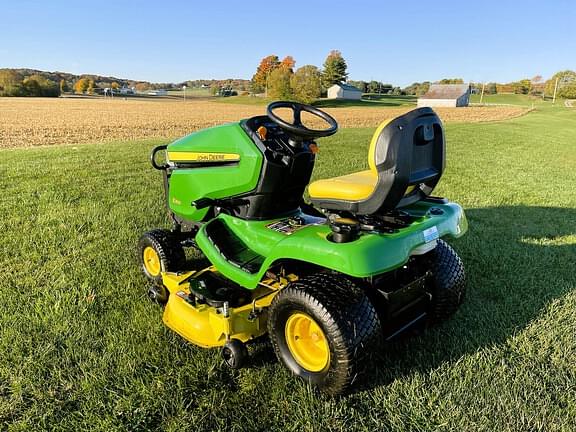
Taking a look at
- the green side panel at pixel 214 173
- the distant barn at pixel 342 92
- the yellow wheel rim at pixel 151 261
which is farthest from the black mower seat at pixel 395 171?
the distant barn at pixel 342 92

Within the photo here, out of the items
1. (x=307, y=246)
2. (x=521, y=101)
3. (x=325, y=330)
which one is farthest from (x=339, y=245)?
(x=521, y=101)

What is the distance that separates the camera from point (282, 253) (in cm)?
247

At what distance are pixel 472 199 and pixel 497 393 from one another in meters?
5.11

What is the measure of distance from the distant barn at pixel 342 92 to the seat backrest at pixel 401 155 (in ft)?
292

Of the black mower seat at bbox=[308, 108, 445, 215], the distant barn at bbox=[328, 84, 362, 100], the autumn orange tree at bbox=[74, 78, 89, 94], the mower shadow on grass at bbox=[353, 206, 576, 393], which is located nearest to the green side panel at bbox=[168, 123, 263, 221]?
the black mower seat at bbox=[308, 108, 445, 215]

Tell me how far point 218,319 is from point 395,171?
1.35m

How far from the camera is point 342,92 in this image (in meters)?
88.6

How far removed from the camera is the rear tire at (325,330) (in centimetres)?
220

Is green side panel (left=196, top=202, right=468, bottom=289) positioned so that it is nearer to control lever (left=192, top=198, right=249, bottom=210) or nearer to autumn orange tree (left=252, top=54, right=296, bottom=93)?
control lever (left=192, top=198, right=249, bottom=210)

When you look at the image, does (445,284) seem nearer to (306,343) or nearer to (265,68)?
(306,343)

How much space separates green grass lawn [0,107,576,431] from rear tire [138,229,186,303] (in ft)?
0.41

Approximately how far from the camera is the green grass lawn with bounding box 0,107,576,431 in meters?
2.23

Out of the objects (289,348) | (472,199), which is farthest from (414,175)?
(472,199)

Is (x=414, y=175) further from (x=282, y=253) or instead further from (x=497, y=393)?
(x=497, y=393)
